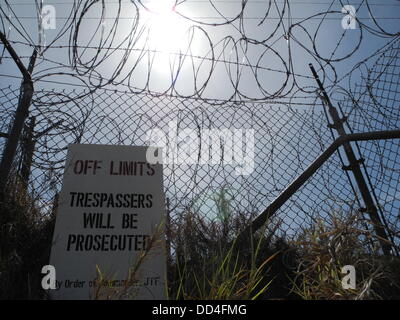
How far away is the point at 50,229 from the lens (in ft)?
6.83

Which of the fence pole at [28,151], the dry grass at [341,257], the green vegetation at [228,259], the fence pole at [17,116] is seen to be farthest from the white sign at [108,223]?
the dry grass at [341,257]

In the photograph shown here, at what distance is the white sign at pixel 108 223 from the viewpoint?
1793 millimetres

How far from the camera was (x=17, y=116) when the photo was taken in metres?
2.38

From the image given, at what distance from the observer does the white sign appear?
1793 millimetres

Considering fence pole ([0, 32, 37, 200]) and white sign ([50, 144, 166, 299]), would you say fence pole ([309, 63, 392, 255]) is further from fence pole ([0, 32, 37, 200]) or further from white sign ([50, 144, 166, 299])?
fence pole ([0, 32, 37, 200])

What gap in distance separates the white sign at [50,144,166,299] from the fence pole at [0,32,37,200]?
368 mm

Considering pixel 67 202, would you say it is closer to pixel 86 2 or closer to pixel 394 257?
pixel 86 2

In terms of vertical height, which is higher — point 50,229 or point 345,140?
point 345,140

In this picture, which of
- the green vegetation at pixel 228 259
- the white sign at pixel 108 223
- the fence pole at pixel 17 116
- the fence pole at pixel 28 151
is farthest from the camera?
the fence pole at pixel 28 151

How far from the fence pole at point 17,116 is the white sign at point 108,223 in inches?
14.5

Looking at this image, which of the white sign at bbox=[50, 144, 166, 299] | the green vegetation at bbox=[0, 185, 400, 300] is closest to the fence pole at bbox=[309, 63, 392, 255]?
the green vegetation at bbox=[0, 185, 400, 300]

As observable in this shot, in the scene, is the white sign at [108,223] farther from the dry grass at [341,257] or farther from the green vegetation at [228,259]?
the dry grass at [341,257]

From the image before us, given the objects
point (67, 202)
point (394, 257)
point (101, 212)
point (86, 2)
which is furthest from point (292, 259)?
point (86, 2)

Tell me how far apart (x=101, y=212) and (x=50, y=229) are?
361 millimetres
